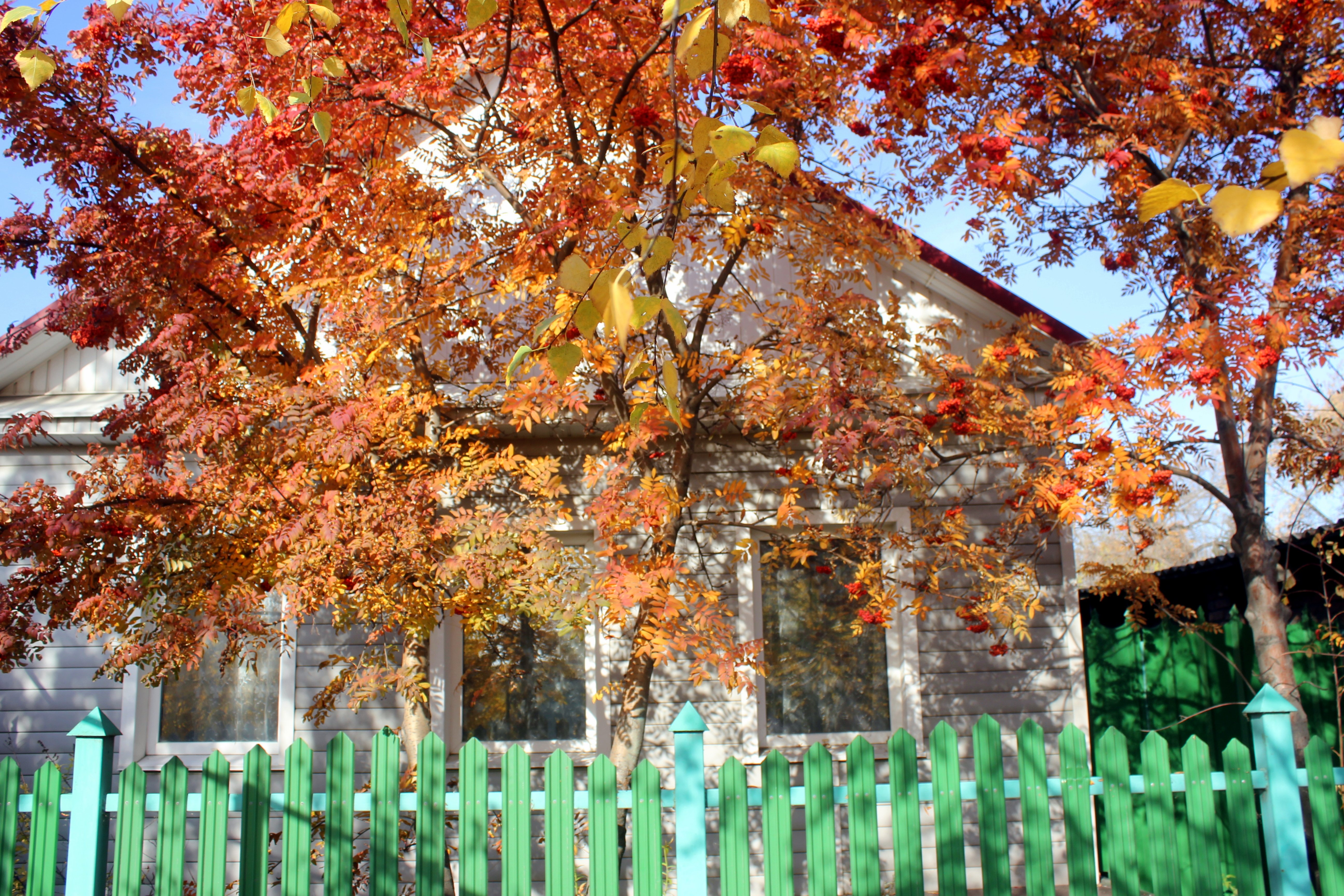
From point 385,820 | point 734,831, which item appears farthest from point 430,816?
point 734,831

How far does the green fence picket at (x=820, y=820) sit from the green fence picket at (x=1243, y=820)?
4.81 feet

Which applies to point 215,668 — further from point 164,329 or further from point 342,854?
A: point 342,854

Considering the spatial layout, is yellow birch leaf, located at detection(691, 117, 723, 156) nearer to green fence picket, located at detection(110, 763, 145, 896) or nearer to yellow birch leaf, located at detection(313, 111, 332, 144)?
yellow birch leaf, located at detection(313, 111, 332, 144)

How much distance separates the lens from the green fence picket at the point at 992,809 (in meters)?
3.51

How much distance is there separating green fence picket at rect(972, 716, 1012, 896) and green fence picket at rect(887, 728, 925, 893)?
0.23 meters

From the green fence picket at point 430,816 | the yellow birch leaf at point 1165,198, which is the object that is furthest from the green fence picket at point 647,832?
the yellow birch leaf at point 1165,198

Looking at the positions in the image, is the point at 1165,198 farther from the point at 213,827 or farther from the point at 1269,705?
the point at 213,827

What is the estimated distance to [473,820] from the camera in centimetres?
356

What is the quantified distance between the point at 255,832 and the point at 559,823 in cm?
112

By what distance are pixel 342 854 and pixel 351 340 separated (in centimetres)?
276

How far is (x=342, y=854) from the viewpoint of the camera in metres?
3.51

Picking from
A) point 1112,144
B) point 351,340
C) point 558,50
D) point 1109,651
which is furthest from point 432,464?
point 1109,651

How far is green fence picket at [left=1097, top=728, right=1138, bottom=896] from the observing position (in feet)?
11.5

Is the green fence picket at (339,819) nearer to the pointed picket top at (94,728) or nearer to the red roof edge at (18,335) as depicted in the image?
the pointed picket top at (94,728)
